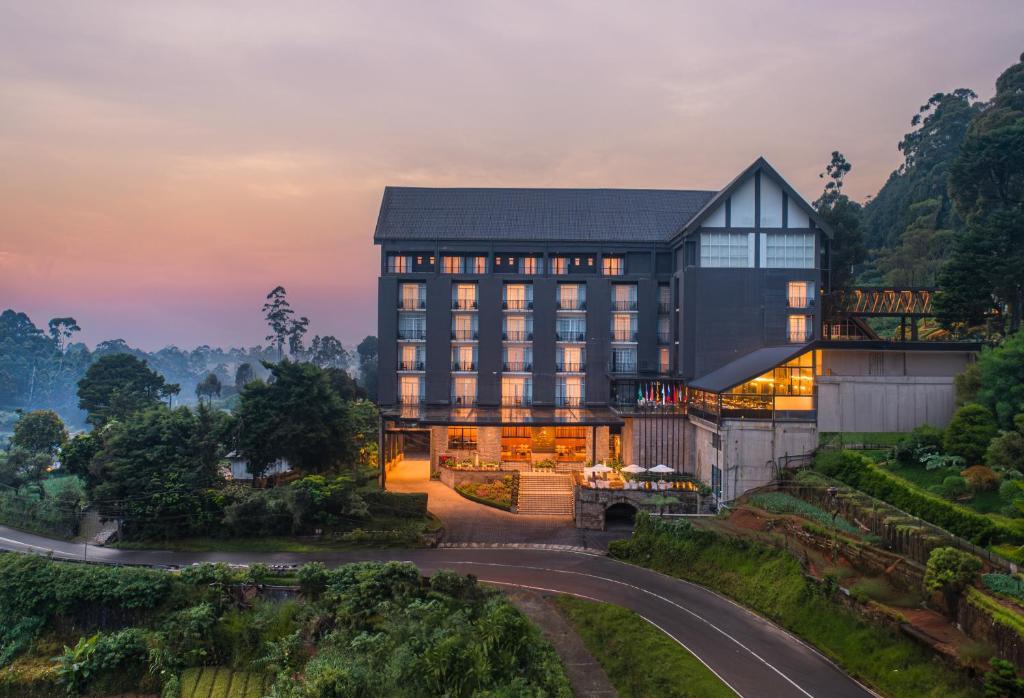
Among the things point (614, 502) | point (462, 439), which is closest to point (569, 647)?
point (614, 502)

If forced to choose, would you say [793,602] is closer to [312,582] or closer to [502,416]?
[312,582]

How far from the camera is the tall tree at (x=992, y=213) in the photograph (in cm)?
3847

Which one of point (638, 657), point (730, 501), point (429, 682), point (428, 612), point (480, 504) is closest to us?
point (429, 682)

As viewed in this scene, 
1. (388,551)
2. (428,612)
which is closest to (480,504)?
(388,551)

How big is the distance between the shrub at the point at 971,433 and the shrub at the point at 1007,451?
8.15 ft

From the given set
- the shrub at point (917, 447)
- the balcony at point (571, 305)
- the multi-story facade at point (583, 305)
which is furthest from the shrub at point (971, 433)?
the balcony at point (571, 305)

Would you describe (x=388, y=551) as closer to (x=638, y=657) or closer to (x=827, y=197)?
(x=638, y=657)

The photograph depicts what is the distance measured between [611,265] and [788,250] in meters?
13.3

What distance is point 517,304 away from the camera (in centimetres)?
5081

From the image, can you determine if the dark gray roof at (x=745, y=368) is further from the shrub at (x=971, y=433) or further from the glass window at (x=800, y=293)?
the shrub at (x=971, y=433)

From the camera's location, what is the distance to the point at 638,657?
→ 21250 millimetres

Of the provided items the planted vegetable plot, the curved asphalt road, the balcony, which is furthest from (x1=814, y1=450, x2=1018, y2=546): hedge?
the planted vegetable plot

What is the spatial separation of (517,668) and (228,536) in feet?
67.6

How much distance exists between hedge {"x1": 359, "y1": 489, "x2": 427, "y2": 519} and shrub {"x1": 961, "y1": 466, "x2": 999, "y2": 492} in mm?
26206
